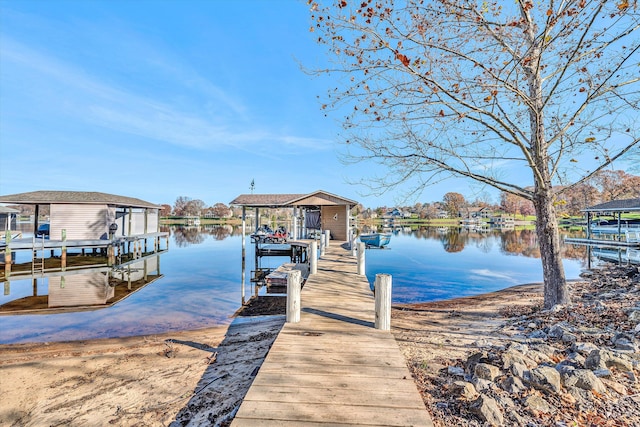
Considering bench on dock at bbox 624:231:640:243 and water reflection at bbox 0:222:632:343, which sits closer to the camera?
water reflection at bbox 0:222:632:343

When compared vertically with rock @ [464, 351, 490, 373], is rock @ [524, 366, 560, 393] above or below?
above

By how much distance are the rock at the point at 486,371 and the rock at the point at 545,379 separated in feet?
1.14

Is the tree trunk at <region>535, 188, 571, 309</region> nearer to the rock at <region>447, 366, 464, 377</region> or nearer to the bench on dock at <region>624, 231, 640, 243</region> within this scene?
the rock at <region>447, 366, 464, 377</region>

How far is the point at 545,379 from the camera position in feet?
11.4

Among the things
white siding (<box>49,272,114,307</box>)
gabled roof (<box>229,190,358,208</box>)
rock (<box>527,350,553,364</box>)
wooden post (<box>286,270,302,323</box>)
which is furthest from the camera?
gabled roof (<box>229,190,358,208</box>)

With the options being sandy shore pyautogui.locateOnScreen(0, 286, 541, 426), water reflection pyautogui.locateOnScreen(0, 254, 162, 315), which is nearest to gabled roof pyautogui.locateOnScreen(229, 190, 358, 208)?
water reflection pyautogui.locateOnScreen(0, 254, 162, 315)

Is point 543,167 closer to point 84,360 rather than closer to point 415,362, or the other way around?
point 415,362

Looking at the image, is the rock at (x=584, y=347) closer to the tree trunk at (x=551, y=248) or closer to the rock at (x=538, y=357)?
the rock at (x=538, y=357)

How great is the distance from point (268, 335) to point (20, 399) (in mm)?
4842

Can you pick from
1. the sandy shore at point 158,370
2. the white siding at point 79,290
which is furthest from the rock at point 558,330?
the white siding at point 79,290

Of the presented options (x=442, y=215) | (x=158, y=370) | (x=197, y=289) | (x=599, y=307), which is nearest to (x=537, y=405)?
(x=599, y=307)

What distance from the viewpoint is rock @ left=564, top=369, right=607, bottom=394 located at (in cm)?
337

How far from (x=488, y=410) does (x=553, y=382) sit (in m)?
1.02

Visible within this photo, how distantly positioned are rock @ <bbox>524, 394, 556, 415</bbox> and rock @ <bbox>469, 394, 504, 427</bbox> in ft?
1.08
